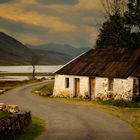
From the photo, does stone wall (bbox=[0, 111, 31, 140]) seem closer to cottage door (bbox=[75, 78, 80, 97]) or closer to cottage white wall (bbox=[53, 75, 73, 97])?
cottage door (bbox=[75, 78, 80, 97])

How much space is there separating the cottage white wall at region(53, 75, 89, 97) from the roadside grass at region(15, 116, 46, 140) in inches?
645

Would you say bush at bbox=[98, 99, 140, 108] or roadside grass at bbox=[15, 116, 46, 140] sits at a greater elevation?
bush at bbox=[98, 99, 140, 108]

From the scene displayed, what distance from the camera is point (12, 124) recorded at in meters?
18.6

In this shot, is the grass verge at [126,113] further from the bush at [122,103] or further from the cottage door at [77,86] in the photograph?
the cottage door at [77,86]

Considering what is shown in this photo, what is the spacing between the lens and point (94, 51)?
46.6 meters

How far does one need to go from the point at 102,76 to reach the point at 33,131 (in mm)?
18758

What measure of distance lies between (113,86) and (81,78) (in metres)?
5.29

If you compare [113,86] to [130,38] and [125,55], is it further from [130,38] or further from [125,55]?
[130,38]

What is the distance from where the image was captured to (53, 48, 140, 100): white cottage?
36.1 metres

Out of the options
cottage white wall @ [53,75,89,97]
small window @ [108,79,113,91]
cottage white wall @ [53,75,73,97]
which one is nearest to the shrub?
small window @ [108,79,113,91]

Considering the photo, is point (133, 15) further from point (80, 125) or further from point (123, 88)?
point (80, 125)

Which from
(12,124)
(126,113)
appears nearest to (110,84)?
(126,113)

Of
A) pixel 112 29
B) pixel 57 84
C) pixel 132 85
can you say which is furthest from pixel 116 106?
pixel 112 29

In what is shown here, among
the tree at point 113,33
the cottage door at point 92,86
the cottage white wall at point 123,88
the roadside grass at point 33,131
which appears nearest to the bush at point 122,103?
the cottage white wall at point 123,88
